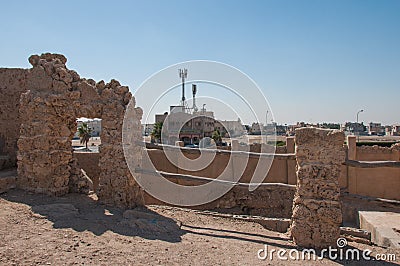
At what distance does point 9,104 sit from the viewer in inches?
340

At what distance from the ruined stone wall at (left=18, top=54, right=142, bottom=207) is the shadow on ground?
375 mm

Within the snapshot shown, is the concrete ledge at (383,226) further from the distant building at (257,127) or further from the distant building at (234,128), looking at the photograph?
the distant building at (234,128)

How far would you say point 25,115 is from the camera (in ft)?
23.3

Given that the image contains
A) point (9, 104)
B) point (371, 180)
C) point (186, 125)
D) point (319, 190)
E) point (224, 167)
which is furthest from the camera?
point (186, 125)

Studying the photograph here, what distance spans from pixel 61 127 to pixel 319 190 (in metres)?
5.83

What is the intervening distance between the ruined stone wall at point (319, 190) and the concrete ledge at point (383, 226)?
1.52 meters

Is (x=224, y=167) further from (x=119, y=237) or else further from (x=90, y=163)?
(x=119, y=237)

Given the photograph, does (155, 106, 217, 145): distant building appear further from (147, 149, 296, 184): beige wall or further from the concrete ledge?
the concrete ledge

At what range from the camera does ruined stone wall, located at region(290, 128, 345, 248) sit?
15.1 ft

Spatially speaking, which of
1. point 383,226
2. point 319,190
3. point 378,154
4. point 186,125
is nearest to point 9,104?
point 319,190

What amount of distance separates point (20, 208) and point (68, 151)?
192cm

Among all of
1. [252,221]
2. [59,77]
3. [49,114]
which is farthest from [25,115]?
[252,221]

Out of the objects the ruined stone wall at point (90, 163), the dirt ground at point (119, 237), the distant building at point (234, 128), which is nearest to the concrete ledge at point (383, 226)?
the dirt ground at point (119, 237)

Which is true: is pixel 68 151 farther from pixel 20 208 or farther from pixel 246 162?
pixel 246 162
